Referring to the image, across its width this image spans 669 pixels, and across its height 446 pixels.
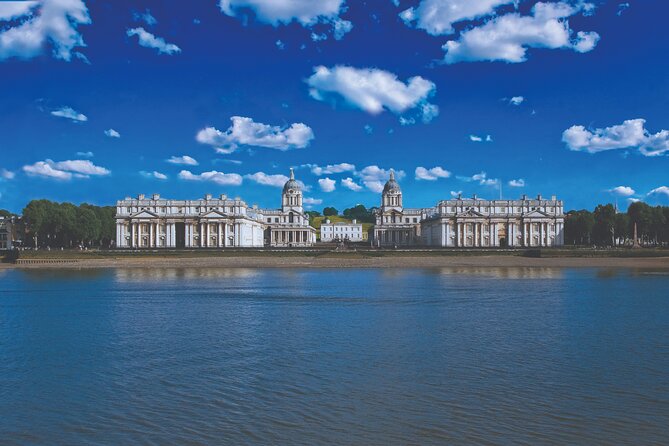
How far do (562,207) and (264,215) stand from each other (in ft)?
227

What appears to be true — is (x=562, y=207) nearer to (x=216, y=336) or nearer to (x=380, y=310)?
(x=380, y=310)

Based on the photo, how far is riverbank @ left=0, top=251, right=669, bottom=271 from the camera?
3238 inches

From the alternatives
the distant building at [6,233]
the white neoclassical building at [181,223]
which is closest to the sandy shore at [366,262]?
the white neoclassical building at [181,223]

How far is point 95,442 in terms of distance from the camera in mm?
13375

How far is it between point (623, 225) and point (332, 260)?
2294 inches

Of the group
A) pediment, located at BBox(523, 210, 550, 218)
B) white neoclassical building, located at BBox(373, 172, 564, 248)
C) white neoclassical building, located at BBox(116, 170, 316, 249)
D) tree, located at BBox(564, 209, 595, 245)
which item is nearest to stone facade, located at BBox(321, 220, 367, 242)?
white neoclassical building, located at BBox(373, 172, 564, 248)

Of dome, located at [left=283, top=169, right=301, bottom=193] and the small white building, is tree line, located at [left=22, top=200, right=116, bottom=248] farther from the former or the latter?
the small white building

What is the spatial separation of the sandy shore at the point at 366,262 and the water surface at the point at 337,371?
42822 millimetres

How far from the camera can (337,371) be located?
19562 millimetres

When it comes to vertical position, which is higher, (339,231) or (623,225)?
(339,231)

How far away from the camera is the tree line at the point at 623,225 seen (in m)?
108

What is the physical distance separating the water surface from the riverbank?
143 ft

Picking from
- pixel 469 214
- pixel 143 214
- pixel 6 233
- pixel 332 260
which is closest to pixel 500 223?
pixel 469 214

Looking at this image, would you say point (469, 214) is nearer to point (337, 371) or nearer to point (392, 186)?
point (392, 186)
